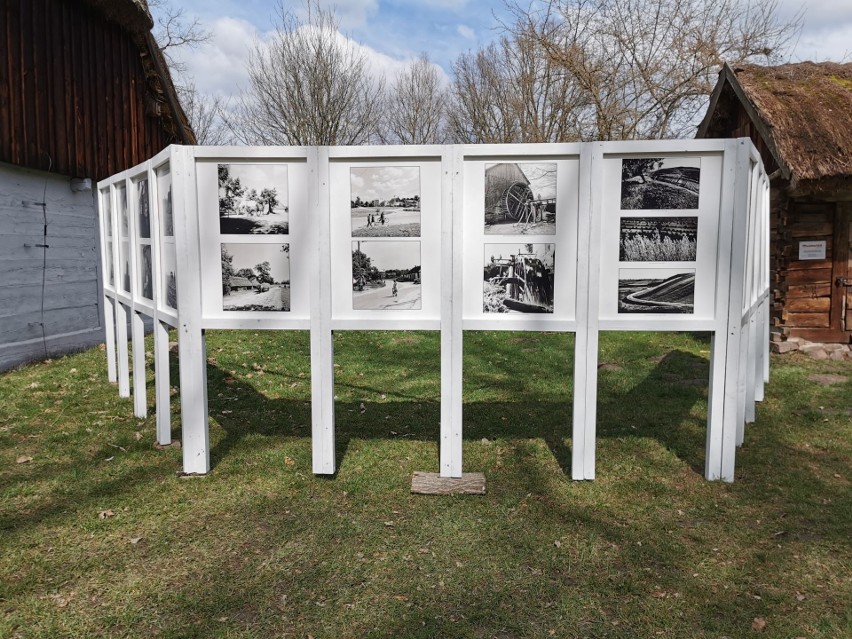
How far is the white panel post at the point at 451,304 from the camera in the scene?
13.8 feet

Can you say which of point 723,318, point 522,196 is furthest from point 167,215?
point 723,318

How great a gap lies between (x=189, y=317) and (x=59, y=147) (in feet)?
24.9

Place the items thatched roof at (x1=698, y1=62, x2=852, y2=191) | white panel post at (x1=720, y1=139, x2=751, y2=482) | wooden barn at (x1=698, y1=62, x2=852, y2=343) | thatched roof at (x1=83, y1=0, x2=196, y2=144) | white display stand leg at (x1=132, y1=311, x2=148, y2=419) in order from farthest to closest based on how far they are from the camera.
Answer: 1. thatched roof at (x1=83, y1=0, x2=196, y2=144)
2. wooden barn at (x1=698, y1=62, x2=852, y2=343)
3. thatched roof at (x1=698, y1=62, x2=852, y2=191)
4. white display stand leg at (x1=132, y1=311, x2=148, y2=419)
5. white panel post at (x1=720, y1=139, x2=751, y2=482)

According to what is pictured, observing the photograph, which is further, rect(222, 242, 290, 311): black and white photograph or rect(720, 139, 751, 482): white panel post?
rect(222, 242, 290, 311): black and white photograph

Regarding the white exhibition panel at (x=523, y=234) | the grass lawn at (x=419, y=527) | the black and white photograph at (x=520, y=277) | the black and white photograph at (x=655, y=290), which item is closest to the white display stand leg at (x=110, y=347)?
the grass lawn at (x=419, y=527)

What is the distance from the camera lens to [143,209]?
5.61 meters

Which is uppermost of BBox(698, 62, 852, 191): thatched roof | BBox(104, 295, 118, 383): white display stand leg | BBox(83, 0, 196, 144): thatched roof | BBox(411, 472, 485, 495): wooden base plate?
BBox(83, 0, 196, 144): thatched roof

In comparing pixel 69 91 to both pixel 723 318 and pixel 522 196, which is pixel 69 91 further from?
pixel 723 318

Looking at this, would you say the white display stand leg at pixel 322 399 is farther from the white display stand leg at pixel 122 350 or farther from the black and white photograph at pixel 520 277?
the white display stand leg at pixel 122 350

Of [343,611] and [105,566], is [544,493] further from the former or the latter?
[105,566]

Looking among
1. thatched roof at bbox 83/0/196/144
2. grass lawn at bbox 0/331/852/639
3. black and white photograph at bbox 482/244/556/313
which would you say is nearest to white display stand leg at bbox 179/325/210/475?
grass lawn at bbox 0/331/852/639

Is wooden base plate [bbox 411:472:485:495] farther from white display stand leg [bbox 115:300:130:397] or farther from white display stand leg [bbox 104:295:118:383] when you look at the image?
white display stand leg [bbox 104:295:118:383]

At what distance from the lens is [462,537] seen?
371 centimetres

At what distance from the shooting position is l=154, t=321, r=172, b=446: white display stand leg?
5121mm
